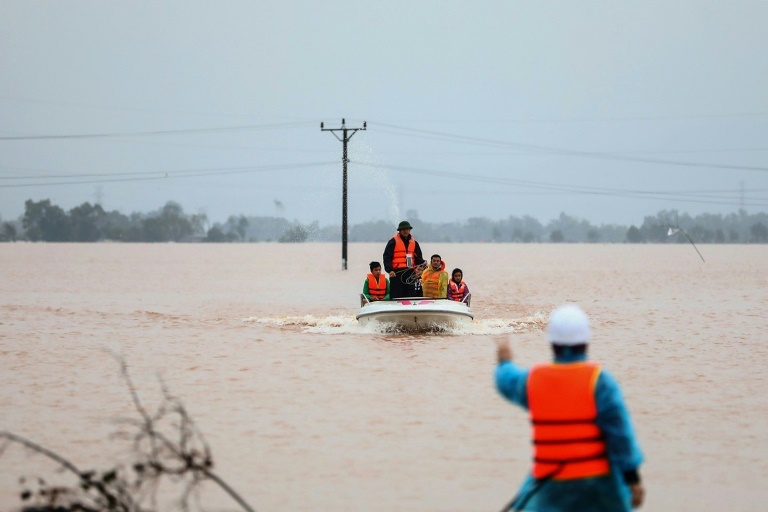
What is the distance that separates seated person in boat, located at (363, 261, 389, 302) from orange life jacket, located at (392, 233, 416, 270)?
0.58m

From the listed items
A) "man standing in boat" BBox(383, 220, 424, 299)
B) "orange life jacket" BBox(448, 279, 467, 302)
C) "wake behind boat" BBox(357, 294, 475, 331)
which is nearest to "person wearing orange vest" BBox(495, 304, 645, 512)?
"wake behind boat" BBox(357, 294, 475, 331)

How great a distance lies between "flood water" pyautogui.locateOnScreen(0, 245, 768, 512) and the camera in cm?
985

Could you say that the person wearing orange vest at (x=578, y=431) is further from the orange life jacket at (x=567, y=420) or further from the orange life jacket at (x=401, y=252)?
the orange life jacket at (x=401, y=252)

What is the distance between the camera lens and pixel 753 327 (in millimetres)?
26625

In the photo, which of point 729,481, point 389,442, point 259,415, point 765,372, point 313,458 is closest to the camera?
point 729,481

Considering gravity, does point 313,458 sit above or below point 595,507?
below

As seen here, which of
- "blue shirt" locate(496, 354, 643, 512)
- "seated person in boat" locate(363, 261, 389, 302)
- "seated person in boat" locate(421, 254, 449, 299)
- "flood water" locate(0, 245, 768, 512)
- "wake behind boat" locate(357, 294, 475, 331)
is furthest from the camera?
"seated person in boat" locate(363, 261, 389, 302)

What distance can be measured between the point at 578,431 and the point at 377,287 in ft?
56.2

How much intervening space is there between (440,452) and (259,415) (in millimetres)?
3075

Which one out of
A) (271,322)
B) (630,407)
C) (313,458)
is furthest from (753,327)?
(313,458)

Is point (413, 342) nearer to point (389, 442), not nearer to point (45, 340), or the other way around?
point (45, 340)

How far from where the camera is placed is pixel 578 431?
573 cm

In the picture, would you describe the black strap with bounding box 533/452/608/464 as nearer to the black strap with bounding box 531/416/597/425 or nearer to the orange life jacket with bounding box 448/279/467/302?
the black strap with bounding box 531/416/597/425

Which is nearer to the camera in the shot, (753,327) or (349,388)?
(349,388)
